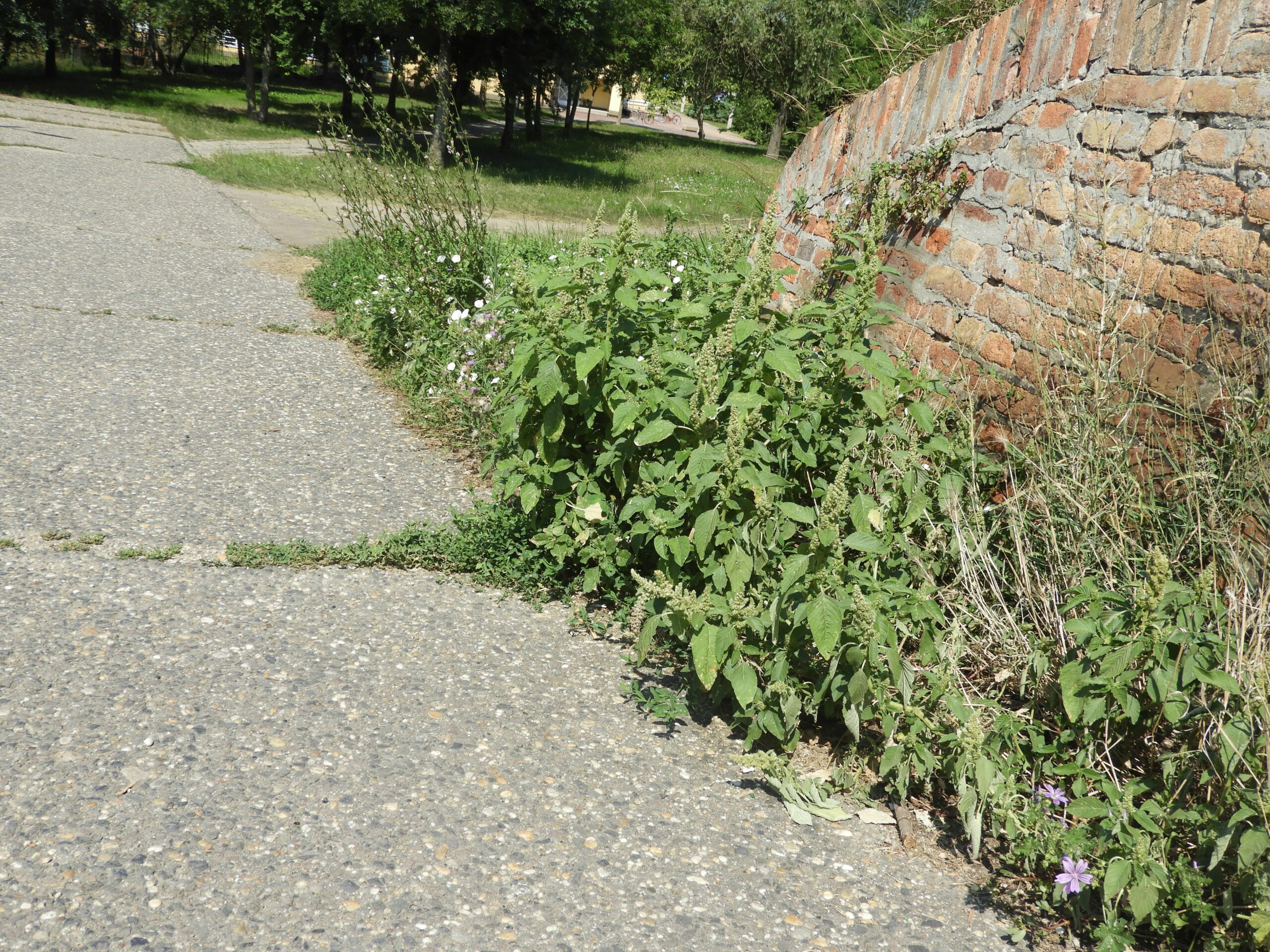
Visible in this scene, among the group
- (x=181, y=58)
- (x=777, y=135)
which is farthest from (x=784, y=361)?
(x=181, y=58)

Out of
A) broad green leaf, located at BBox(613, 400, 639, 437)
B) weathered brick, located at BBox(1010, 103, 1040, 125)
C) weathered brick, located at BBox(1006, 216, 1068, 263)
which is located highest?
weathered brick, located at BBox(1010, 103, 1040, 125)

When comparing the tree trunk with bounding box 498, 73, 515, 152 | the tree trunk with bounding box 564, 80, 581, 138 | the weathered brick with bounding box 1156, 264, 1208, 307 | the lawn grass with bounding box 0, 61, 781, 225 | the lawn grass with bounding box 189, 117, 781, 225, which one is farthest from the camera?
the tree trunk with bounding box 564, 80, 581, 138

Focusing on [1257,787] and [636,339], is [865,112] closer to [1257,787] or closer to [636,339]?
[636,339]

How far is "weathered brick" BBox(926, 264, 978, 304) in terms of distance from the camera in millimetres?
4090

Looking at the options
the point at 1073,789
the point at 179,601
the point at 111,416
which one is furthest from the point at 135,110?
the point at 1073,789

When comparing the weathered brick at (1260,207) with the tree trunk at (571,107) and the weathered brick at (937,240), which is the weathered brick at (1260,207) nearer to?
the weathered brick at (937,240)

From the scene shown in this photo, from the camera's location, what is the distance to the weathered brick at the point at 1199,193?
3.15m

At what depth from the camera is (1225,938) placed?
84.0 inches

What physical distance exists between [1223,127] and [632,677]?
8.51 feet

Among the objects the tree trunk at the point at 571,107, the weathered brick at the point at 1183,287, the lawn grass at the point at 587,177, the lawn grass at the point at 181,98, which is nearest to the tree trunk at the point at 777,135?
the lawn grass at the point at 587,177

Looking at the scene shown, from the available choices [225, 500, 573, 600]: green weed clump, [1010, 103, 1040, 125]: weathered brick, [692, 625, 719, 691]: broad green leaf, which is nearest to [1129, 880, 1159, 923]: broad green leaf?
[692, 625, 719, 691]: broad green leaf

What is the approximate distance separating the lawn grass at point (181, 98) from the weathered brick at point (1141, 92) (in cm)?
2155

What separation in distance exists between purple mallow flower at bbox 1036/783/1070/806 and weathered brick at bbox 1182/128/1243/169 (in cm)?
208

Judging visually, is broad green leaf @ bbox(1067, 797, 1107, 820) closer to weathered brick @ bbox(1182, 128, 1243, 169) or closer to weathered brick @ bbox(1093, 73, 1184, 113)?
weathered brick @ bbox(1182, 128, 1243, 169)
